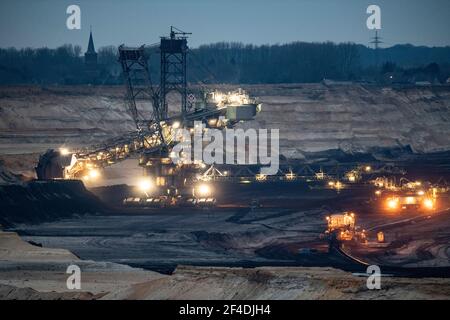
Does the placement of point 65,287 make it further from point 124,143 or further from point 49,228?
point 124,143

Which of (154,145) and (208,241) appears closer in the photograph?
(208,241)

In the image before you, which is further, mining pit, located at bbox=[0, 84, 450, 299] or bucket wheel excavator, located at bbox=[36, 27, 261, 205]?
bucket wheel excavator, located at bbox=[36, 27, 261, 205]

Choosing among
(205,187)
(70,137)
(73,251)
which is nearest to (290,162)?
(70,137)

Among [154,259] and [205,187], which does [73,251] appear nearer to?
[154,259]

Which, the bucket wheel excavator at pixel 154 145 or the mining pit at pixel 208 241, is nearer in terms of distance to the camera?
the mining pit at pixel 208 241

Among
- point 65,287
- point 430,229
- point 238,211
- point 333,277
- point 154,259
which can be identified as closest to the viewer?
point 333,277

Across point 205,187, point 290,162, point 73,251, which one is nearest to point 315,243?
point 73,251

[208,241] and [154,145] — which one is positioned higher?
[154,145]

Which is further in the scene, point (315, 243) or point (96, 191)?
point (96, 191)

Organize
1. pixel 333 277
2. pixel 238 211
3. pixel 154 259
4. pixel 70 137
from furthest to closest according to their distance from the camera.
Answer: pixel 70 137, pixel 238 211, pixel 154 259, pixel 333 277
